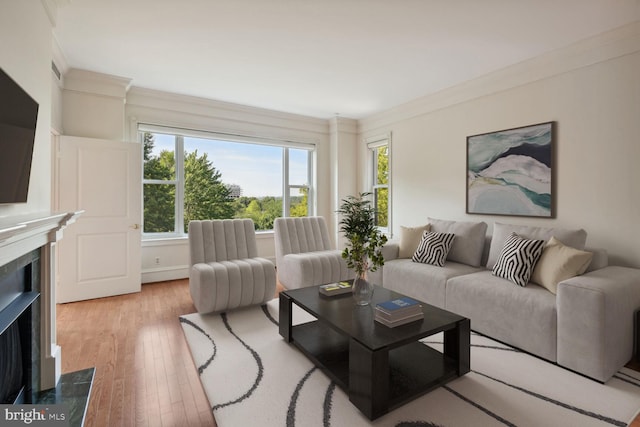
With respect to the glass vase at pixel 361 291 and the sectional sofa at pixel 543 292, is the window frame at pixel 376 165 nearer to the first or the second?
the sectional sofa at pixel 543 292

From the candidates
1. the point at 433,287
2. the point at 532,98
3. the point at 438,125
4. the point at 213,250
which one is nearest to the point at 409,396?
the point at 433,287

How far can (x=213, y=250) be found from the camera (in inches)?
132

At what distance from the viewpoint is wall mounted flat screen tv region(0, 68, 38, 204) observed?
131 centimetres

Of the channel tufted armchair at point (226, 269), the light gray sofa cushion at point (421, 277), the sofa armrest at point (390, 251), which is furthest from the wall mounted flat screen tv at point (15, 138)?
the sofa armrest at point (390, 251)

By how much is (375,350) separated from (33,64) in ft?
8.30

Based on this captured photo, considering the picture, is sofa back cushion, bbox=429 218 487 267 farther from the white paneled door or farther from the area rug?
the white paneled door

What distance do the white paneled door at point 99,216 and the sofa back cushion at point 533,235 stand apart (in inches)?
160

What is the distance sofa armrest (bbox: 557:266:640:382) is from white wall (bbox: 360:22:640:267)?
0.80 metres

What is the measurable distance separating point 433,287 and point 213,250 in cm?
226

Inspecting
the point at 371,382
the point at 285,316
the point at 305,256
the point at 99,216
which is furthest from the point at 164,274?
the point at 371,382

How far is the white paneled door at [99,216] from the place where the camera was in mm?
3508

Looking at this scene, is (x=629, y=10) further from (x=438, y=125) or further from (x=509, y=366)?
(x=509, y=366)

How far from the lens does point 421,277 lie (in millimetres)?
3162

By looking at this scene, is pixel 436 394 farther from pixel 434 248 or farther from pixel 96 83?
pixel 96 83
